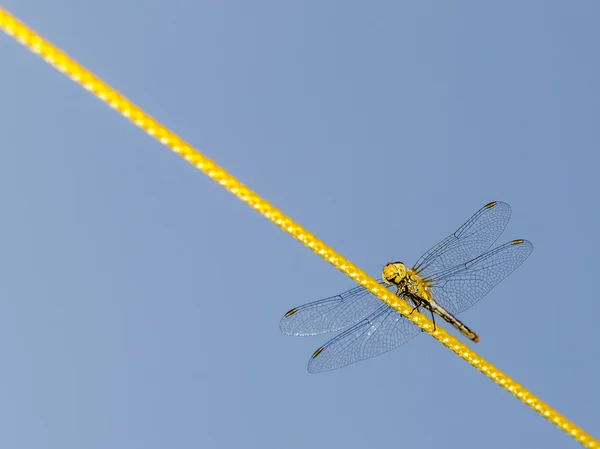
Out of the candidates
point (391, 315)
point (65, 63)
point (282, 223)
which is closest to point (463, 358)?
point (282, 223)

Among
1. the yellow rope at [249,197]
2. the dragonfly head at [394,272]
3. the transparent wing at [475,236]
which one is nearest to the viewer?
the yellow rope at [249,197]

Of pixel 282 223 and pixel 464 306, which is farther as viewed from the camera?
pixel 464 306

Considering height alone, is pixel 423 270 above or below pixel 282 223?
above

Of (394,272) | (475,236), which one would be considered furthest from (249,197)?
(475,236)

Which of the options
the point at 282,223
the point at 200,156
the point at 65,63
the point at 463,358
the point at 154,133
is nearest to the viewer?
the point at 65,63

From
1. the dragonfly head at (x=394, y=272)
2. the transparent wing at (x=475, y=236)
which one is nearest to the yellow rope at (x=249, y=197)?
the dragonfly head at (x=394, y=272)

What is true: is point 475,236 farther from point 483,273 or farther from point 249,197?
point 249,197

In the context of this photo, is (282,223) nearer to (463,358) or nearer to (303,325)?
(463,358)

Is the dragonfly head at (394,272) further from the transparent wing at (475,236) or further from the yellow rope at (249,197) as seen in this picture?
the yellow rope at (249,197)
